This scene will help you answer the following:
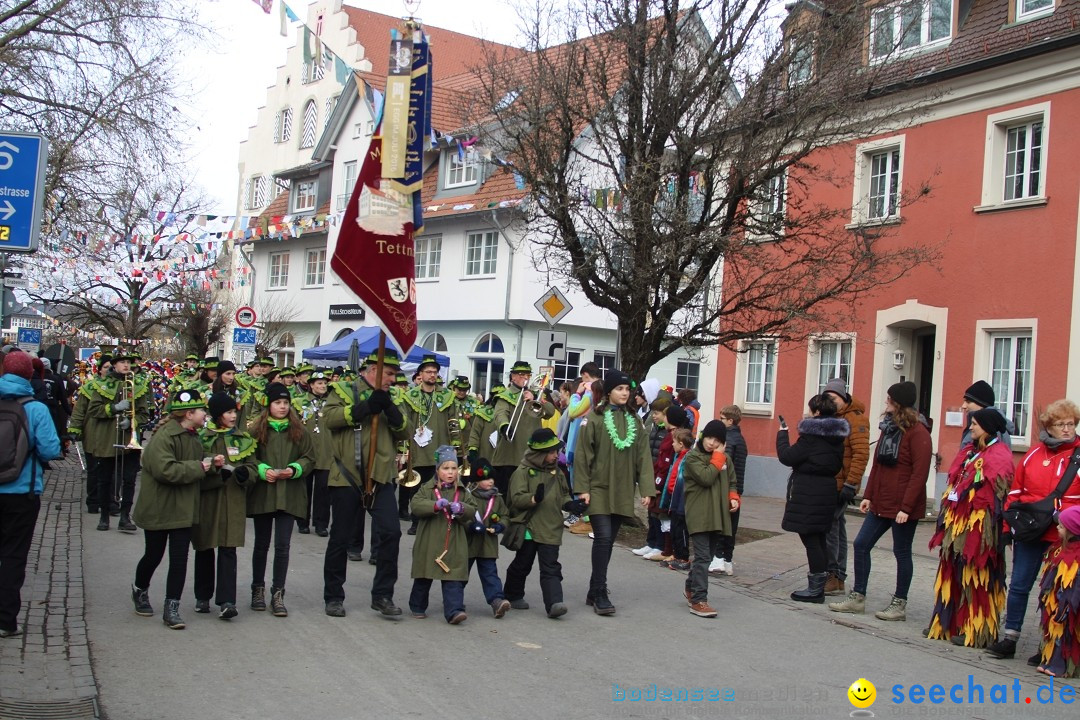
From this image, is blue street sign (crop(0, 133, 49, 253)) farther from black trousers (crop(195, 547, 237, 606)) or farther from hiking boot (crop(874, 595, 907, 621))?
hiking boot (crop(874, 595, 907, 621))

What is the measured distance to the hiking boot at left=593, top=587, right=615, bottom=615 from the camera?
29.2ft

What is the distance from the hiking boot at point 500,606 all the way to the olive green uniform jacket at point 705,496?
1.75 m

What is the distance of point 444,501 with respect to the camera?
27.1ft

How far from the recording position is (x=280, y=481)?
8.12 meters

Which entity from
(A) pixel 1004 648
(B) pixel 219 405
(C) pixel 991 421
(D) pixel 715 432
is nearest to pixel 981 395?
(C) pixel 991 421

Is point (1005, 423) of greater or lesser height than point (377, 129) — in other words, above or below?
below

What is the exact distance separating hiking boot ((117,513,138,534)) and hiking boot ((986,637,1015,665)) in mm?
8623

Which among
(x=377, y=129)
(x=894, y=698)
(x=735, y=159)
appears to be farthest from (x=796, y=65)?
(x=894, y=698)

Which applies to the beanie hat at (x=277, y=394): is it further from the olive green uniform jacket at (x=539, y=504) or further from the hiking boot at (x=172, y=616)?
the olive green uniform jacket at (x=539, y=504)

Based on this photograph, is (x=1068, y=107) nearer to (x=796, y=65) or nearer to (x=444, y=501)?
(x=796, y=65)

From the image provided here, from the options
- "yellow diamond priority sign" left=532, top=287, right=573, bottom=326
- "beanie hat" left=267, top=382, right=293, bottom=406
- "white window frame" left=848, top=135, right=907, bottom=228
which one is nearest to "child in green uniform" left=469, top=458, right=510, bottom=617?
"beanie hat" left=267, top=382, right=293, bottom=406

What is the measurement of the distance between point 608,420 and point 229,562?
10.5 ft

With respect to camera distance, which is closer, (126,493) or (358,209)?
(358,209)

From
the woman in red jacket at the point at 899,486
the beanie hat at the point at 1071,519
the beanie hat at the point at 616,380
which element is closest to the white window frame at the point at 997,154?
the woman in red jacket at the point at 899,486
